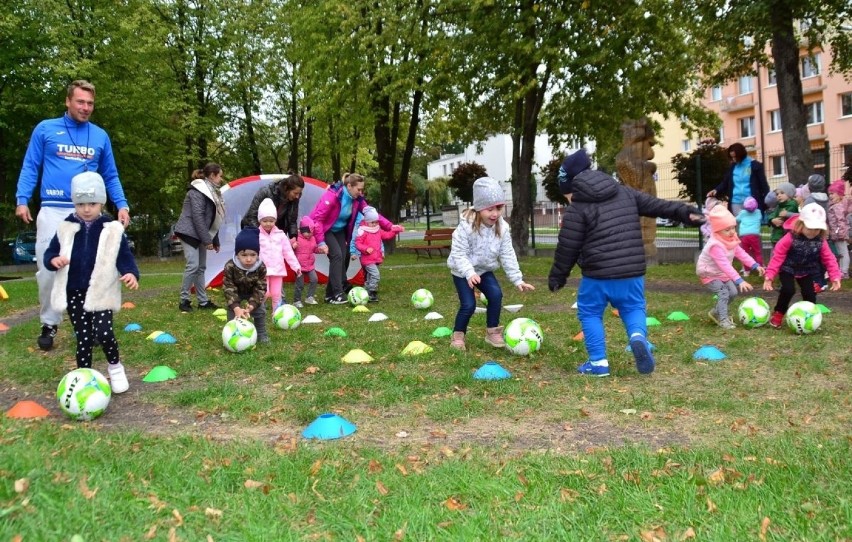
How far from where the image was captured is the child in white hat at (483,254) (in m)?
6.58

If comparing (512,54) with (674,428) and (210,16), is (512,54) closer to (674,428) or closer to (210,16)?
(674,428)

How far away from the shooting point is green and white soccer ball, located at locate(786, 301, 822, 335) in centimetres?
714

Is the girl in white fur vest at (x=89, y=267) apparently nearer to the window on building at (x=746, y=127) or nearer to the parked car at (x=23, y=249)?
the parked car at (x=23, y=249)

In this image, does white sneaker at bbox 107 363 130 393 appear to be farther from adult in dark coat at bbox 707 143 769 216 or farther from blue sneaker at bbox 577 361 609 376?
adult in dark coat at bbox 707 143 769 216

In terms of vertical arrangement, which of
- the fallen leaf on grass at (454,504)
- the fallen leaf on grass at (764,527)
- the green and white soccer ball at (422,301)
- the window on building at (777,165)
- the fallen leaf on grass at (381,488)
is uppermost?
the window on building at (777,165)

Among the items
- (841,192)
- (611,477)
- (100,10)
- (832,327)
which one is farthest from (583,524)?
(100,10)

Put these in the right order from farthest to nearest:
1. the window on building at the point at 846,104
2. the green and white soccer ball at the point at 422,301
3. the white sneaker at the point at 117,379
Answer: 1. the window on building at the point at 846,104
2. the green and white soccer ball at the point at 422,301
3. the white sneaker at the point at 117,379

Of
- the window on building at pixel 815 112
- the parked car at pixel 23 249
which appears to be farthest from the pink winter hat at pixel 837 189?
the window on building at pixel 815 112

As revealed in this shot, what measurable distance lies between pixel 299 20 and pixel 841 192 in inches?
707

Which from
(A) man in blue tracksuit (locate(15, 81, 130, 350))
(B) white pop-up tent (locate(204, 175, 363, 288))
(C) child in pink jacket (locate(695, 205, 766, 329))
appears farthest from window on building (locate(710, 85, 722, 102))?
(A) man in blue tracksuit (locate(15, 81, 130, 350))

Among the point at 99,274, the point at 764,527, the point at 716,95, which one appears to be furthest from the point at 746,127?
the point at 764,527

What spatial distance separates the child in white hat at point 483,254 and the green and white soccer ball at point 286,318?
2.31 meters

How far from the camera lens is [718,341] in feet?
23.1

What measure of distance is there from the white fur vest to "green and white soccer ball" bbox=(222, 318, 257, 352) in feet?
5.34
